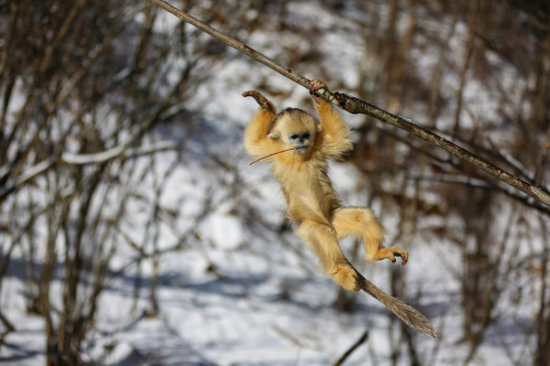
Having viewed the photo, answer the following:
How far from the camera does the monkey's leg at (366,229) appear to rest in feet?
5.57

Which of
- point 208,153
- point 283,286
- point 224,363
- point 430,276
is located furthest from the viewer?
point 208,153

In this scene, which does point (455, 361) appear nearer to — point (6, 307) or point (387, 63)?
point (6, 307)

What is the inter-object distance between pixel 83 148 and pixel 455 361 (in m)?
5.96

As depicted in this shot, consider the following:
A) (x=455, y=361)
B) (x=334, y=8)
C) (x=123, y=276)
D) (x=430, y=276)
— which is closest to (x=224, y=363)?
(x=123, y=276)

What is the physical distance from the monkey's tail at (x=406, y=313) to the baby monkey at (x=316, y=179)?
5 cm

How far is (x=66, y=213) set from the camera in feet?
18.7

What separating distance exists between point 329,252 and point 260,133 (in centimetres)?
41

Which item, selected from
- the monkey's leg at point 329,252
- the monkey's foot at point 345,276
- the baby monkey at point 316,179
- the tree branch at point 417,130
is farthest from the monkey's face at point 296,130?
the monkey's foot at point 345,276

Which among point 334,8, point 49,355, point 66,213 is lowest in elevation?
point 49,355

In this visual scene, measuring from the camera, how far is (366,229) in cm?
170

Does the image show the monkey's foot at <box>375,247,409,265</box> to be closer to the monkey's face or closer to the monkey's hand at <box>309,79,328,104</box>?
the monkey's face

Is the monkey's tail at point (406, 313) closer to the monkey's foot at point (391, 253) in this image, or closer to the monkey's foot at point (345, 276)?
the monkey's foot at point (345, 276)

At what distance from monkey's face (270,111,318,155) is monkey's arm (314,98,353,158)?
0.08 meters

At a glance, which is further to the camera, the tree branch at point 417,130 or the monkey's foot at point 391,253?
the monkey's foot at point 391,253
